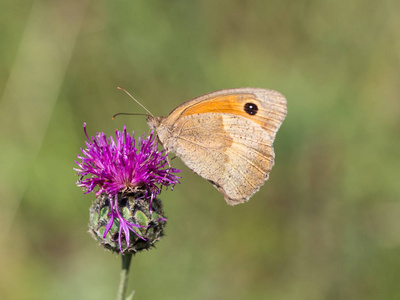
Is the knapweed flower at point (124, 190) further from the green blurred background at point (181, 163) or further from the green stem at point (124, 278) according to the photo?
the green blurred background at point (181, 163)

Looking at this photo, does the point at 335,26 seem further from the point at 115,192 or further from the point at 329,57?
the point at 115,192

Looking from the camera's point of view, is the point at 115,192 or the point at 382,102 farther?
the point at 382,102

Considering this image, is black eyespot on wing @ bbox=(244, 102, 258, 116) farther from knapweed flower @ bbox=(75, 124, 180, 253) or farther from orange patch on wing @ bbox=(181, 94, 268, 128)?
knapweed flower @ bbox=(75, 124, 180, 253)

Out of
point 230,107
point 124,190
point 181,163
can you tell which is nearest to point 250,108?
point 230,107

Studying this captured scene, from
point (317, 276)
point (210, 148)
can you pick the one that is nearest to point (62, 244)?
point (210, 148)

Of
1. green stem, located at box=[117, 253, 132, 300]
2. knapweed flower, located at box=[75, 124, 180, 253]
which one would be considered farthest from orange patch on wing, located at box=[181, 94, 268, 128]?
green stem, located at box=[117, 253, 132, 300]

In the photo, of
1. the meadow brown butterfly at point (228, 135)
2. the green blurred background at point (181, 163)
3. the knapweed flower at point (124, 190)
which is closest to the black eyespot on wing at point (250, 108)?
the meadow brown butterfly at point (228, 135)
